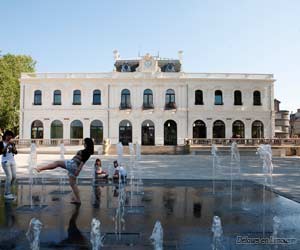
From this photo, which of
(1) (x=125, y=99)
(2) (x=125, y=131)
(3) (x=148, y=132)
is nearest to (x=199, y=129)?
(3) (x=148, y=132)

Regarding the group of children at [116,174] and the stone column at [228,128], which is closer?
the group of children at [116,174]

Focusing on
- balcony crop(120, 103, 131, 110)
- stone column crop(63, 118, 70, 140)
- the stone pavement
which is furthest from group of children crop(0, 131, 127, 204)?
stone column crop(63, 118, 70, 140)

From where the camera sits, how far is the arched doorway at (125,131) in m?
43.0

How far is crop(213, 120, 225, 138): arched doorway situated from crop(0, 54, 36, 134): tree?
1147 inches

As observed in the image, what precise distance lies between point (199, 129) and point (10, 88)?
89.5 ft

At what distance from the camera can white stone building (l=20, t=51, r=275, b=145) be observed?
4284 centimetres

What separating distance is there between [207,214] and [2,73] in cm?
4662

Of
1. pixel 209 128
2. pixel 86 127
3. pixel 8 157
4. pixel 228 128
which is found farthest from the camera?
pixel 86 127

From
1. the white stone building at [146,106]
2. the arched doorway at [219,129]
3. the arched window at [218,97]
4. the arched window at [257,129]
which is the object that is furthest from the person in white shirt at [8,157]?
the arched window at [257,129]

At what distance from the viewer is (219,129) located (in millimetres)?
43000

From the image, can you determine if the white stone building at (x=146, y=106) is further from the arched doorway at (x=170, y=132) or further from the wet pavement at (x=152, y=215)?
the wet pavement at (x=152, y=215)

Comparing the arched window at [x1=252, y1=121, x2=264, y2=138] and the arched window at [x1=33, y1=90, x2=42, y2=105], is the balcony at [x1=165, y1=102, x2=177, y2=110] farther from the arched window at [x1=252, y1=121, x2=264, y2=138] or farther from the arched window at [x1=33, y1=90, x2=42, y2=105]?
the arched window at [x1=33, y1=90, x2=42, y2=105]

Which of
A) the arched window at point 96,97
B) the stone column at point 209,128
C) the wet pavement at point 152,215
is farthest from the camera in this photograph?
the arched window at point 96,97

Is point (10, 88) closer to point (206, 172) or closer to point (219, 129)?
point (219, 129)
